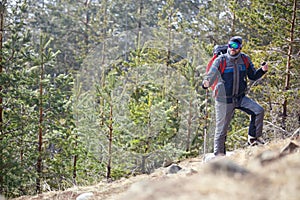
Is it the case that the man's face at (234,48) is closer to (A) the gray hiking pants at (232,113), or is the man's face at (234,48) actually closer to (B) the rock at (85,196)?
(A) the gray hiking pants at (232,113)

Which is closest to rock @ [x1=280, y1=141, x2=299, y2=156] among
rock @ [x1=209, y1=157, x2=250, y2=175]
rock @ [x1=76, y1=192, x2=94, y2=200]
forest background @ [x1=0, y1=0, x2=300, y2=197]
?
rock @ [x1=209, y1=157, x2=250, y2=175]

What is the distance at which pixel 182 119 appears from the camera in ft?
55.7

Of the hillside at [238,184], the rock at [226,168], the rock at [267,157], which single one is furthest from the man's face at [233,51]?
the rock at [226,168]

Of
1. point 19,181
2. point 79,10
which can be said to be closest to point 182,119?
point 19,181

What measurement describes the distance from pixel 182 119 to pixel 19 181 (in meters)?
7.45

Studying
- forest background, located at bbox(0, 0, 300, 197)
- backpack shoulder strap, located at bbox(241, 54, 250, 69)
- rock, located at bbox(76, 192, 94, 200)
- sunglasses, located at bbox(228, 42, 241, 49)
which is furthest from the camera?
forest background, located at bbox(0, 0, 300, 197)

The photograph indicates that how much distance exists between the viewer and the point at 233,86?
6203 mm

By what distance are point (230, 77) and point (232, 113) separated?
0.65 m

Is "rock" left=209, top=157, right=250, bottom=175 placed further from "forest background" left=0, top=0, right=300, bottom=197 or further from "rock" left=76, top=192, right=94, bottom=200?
"forest background" left=0, top=0, right=300, bottom=197

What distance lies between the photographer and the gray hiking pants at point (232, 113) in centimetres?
630

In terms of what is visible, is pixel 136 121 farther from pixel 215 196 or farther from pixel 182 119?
pixel 215 196

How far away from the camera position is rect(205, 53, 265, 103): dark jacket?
20.3 ft

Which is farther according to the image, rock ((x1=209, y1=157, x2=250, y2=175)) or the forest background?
the forest background

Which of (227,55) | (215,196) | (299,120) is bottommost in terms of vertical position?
(299,120)
